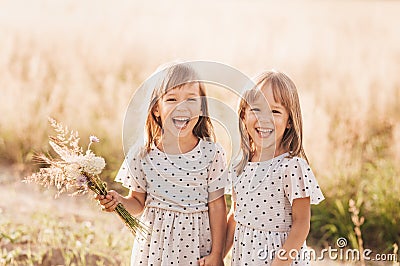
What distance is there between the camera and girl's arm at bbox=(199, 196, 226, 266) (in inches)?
121

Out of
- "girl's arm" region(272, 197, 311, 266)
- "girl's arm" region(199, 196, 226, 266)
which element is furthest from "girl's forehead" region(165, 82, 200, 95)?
"girl's arm" region(272, 197, 311, 266)

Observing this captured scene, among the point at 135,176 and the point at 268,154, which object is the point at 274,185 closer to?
the point at 268,154

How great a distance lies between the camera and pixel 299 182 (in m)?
2.91

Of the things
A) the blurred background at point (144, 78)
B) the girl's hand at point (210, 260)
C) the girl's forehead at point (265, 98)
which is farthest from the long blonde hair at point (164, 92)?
the blurred background at point (144, 78)

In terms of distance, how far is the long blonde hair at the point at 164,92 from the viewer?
9.98 ft

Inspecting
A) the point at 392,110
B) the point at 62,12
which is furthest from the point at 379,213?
the point at 62,12

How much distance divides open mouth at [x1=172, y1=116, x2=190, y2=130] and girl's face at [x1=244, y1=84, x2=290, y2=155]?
0.89 ft

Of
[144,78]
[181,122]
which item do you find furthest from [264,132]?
[144,78]

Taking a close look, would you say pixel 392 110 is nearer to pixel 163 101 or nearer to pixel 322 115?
pixel 322 115

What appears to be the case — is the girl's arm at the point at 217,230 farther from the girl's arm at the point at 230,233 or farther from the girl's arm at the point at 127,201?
the girl's arm at the point at 127,201

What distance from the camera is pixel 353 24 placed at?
11.7 metres

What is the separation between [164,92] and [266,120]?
18.5 inches

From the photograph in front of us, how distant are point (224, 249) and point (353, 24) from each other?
30.2 feet

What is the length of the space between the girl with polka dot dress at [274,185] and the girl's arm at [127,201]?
18.1 inches
